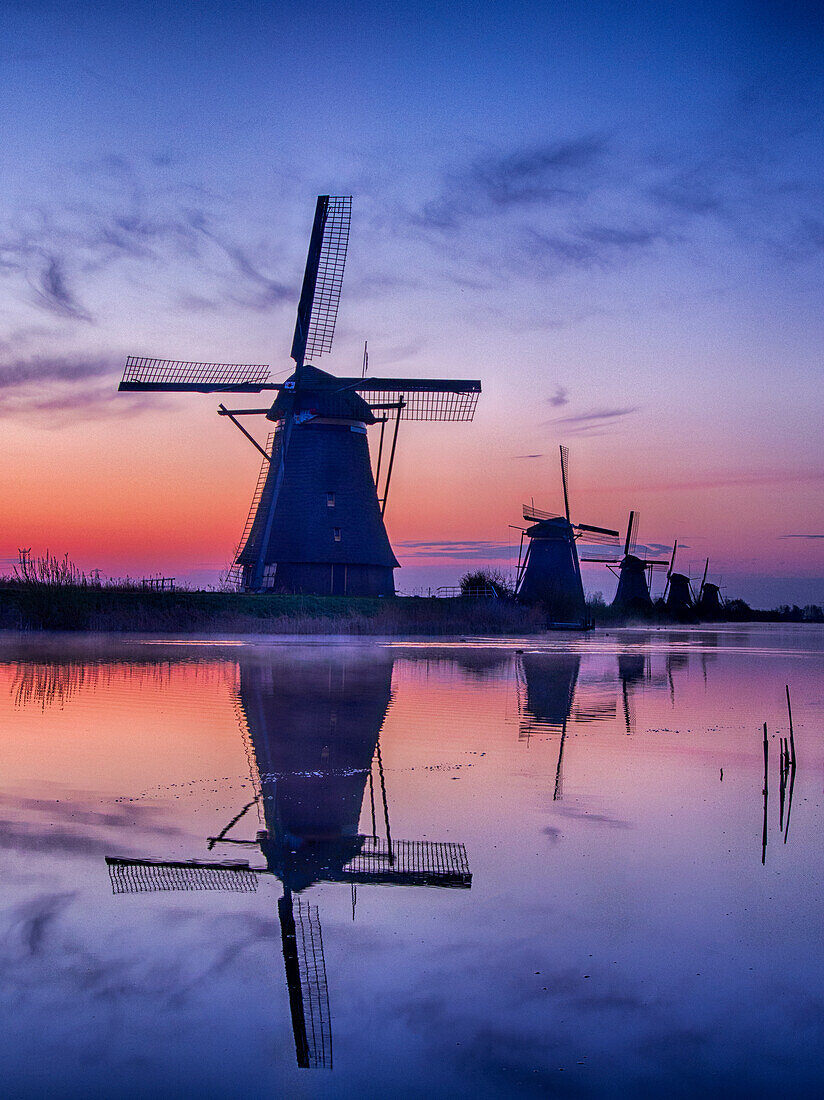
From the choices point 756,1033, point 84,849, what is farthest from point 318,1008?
point 84,849

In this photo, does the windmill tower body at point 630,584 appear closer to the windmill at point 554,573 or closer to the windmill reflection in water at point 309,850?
the windmill at point 554,573

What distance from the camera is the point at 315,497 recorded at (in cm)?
3306

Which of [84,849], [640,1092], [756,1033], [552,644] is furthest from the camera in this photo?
[552,644]

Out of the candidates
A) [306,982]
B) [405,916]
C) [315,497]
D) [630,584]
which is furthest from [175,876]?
[630,584]

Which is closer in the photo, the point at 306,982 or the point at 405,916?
the point at 306,982

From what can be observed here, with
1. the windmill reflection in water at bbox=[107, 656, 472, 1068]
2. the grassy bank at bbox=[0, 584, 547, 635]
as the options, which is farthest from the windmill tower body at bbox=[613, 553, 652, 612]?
the windmill reflection in water at bbox=[107, 656, 472, 1068]

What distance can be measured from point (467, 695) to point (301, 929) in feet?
35.3

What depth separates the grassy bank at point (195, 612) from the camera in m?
30.4

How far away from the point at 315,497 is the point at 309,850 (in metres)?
27.8

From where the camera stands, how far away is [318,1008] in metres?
3.58

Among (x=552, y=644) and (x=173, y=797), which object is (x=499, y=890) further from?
(x=552, y=644)

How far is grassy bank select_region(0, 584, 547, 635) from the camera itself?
99.6ft

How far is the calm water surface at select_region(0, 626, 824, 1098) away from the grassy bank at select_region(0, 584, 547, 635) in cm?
2127

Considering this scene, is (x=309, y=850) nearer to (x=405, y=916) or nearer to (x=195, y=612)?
(x=405, y=916)
